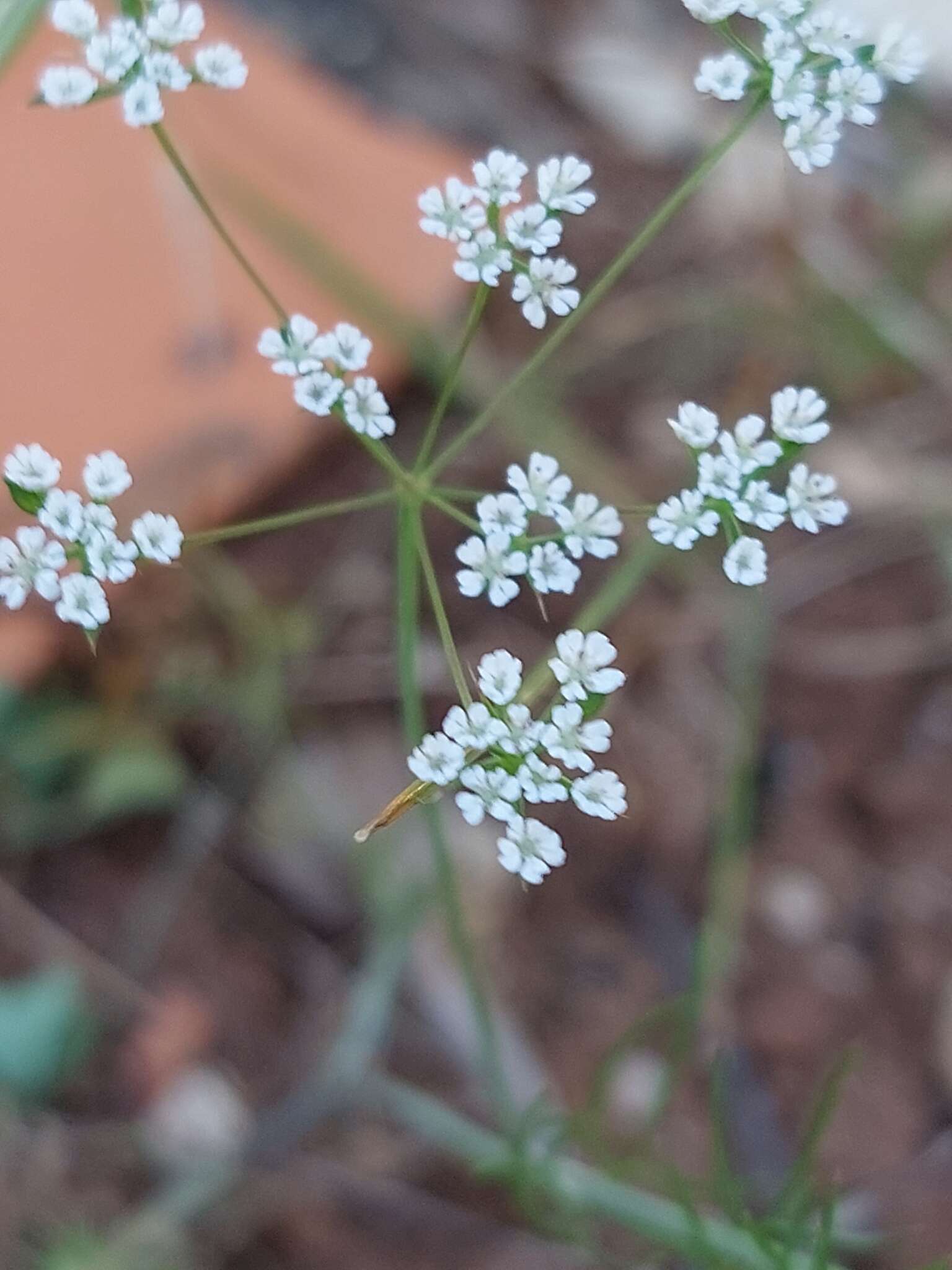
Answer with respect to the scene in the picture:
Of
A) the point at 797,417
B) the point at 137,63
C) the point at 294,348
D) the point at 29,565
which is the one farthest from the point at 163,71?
the point at 797,417

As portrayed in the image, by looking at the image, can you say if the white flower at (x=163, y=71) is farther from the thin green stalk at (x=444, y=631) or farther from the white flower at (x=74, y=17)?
the thin green stalk at (x=444, y=631)

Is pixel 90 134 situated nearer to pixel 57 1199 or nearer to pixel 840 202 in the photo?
pixel 840 202

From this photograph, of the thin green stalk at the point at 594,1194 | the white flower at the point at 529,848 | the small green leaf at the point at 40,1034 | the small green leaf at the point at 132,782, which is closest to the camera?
the white flower at the point at 529,848

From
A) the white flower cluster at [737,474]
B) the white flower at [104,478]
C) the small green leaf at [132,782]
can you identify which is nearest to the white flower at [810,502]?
the white flower cluster at [737,474]

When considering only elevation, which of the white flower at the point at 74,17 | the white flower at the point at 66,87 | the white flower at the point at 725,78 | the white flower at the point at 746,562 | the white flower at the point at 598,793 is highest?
the white flower at the point at 725,78

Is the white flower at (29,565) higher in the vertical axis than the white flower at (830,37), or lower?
lower

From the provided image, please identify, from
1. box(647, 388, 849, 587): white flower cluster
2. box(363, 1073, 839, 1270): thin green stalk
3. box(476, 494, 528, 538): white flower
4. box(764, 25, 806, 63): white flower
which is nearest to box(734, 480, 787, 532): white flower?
box(647, 388, 849, 587): white flower cluster

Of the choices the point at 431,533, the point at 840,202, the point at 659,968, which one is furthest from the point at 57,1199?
the point at 840,202
